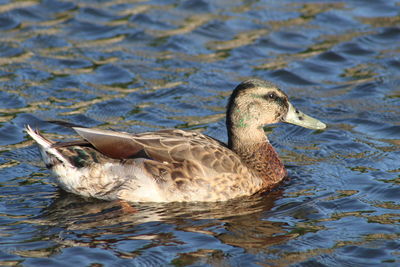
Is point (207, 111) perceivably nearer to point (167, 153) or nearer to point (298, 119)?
point (298, 119)

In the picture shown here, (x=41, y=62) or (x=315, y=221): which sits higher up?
(x=41, y=62)

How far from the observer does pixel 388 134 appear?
35.7 ft

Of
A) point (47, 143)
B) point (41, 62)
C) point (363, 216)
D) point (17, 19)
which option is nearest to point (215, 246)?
point (363, 216)

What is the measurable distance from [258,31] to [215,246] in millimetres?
7444

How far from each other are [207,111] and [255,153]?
7.47 feet

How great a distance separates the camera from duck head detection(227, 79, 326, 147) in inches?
373

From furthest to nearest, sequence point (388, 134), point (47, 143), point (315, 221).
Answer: point (388, 134), point (47, 143), point (315, 221)

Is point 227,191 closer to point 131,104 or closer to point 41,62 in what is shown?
point 131,104

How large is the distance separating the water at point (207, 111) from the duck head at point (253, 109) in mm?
772

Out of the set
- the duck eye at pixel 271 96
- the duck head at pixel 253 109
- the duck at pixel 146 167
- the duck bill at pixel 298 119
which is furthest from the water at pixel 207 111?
the duck eye at pixel 271 96

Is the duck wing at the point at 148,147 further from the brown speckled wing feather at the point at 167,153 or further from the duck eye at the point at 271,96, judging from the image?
the duck eye at the point at 271,96

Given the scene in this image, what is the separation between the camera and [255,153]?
9594mm

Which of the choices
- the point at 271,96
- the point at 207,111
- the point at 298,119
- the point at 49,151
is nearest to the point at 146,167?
the point at 49,151

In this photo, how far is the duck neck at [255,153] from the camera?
31.2 ft
